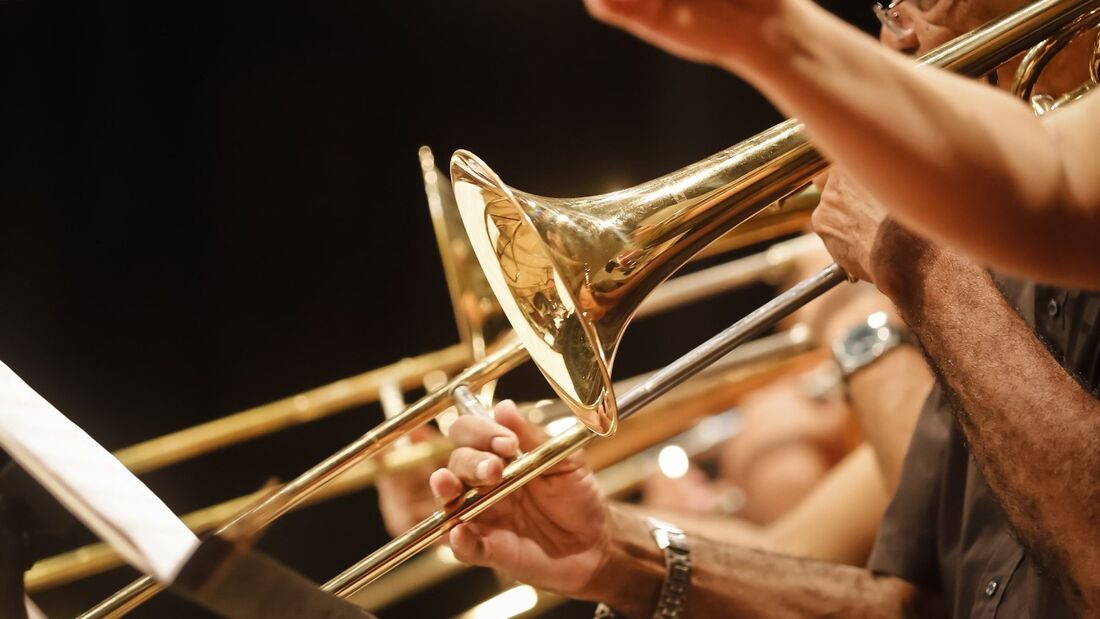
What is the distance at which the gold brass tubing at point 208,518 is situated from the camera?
191 centimetres

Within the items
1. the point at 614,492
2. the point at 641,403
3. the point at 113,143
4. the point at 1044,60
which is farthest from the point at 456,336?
the point at 1044,60

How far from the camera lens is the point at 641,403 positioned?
1.18m

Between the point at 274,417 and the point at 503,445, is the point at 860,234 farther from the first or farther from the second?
the point at 274,417

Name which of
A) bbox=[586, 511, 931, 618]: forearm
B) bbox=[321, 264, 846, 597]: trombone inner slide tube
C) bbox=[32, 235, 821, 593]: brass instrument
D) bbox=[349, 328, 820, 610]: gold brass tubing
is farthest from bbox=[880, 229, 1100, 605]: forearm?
bbox=[349, 328, 820, 610]: gold brass tubing

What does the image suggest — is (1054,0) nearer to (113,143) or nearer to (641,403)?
(641,403)

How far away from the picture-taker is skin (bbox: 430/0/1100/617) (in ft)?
2.04

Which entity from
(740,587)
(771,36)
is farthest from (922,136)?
(740,587)

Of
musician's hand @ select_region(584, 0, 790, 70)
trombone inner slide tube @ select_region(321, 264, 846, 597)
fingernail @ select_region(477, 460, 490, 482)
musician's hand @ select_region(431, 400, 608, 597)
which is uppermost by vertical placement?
musician's hand @ select_region(584, 0, 790, 70)

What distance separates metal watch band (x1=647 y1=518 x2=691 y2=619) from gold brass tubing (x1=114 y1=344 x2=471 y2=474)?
2.80 feet

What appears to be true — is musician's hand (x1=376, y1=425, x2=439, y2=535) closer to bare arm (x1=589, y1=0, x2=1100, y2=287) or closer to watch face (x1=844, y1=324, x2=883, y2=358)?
watch face (x1=844, y1=324, x2=883, y2=358)

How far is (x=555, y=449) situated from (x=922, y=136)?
Result: 0.65 m

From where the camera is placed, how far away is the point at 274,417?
216 cm

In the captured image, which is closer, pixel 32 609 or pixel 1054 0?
pixel 1054 0

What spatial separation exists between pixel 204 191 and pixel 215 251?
172 millimetres
